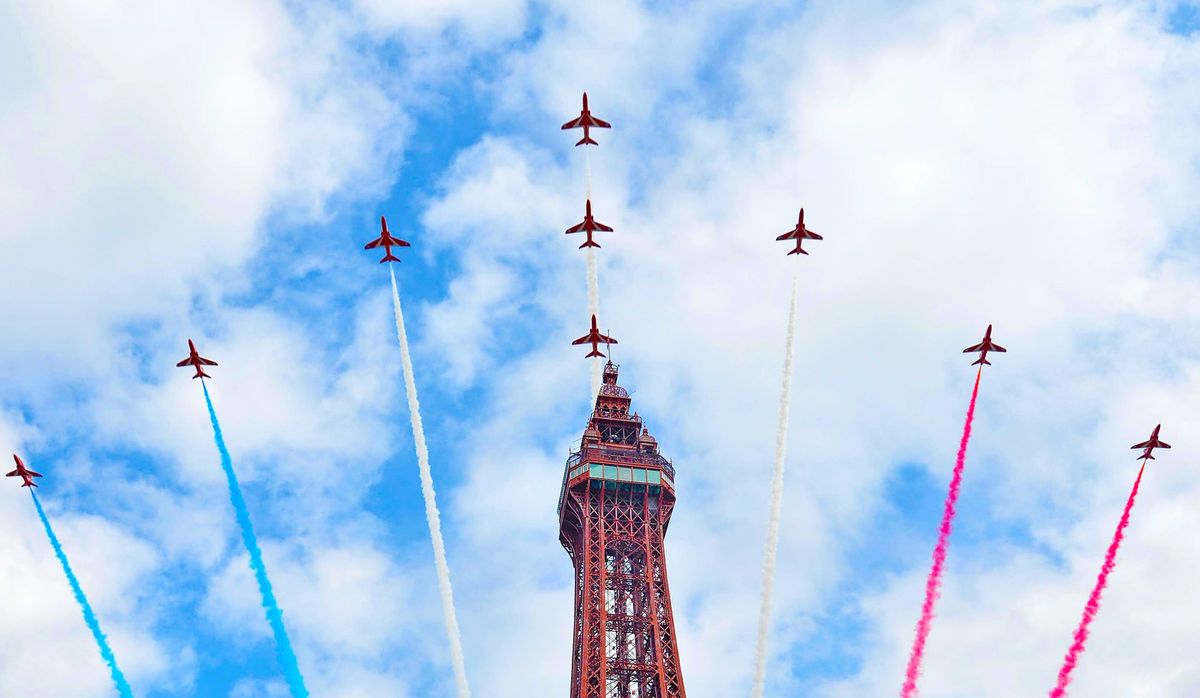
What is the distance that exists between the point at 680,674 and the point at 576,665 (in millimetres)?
15565

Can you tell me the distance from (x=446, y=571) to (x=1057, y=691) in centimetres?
6559

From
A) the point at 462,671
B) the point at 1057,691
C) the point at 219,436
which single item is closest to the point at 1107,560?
the point at 1057,691

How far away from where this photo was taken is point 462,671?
142875mm

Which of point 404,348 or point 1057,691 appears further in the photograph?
point 404,348

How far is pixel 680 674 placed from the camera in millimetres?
Result: 195375

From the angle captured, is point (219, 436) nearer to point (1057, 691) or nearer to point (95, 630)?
point (95, 630)

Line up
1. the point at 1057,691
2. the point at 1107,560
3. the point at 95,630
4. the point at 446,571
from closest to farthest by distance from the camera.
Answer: the point at 1057,691, the point at 1107,560, the point at 95,630, the point at 446,571

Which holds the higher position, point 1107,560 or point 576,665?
point 576,665

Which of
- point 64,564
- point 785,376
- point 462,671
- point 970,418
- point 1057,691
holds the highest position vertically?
point 785,376

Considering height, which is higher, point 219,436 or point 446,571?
point 219,436

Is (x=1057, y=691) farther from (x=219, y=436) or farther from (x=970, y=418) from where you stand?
(x=219, y=436)

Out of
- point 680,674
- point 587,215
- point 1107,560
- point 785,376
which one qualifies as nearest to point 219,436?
point 587,215

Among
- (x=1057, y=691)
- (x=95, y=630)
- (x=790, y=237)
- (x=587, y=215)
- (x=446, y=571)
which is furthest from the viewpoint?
(x=587, y=215)

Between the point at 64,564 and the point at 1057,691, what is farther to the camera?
the point at 64,564
